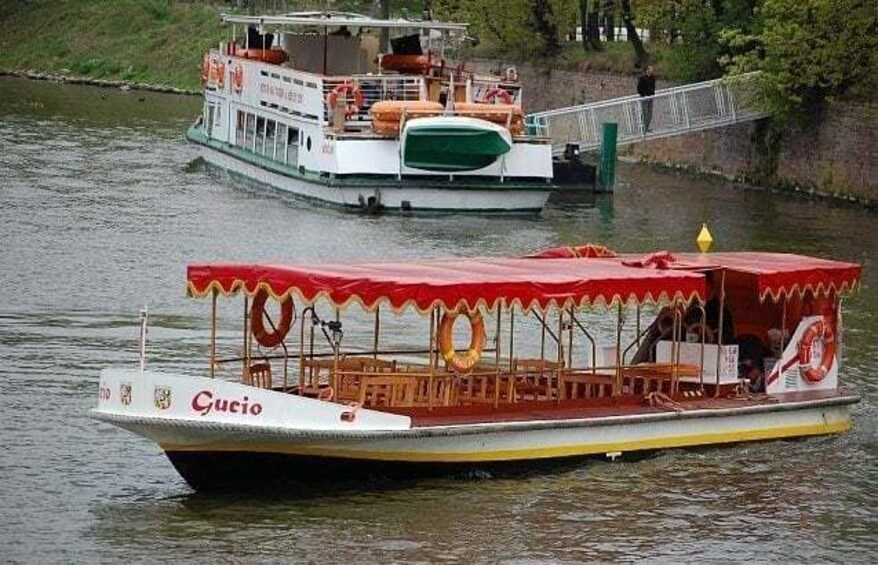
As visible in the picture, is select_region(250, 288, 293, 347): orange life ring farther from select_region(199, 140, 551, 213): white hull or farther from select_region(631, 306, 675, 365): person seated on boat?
select_region(199, 140, 551, 213): white hull

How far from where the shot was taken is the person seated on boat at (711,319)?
25.1 metres

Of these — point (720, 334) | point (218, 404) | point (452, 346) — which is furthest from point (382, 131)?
point (218, 404)

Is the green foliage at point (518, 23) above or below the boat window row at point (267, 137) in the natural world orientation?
above

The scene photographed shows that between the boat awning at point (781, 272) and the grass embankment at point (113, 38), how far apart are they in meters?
68.2


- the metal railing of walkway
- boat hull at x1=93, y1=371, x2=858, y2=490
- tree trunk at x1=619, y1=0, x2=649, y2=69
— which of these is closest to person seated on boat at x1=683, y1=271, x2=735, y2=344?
boat hull at x1=93, y1=371, x2=858, y2=490

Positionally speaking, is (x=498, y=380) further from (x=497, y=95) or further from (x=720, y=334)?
(x=497, y=95)

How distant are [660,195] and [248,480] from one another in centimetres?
3341

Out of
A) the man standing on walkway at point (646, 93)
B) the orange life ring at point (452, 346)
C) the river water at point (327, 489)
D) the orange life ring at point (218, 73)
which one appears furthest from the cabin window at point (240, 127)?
the orange life ring at point (452, 346)

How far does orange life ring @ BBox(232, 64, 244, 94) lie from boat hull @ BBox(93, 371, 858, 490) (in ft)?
112

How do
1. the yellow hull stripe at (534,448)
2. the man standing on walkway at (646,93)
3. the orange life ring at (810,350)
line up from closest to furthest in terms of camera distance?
1. the yellow hull stripe at (534,448)
2. the orange life ring at (810,350)
3. the man standing on walkway at (646,93)

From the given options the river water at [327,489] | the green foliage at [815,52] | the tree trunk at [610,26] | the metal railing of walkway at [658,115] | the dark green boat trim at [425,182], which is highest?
the tree trunk at [610,26]

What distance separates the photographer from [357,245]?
42.2 metres

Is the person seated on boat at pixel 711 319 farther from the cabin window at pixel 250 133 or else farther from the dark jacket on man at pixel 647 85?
the dark jacket on man at pixel 647 85

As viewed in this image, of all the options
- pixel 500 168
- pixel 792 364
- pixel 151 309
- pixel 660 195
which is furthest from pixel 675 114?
pixel 792 364
